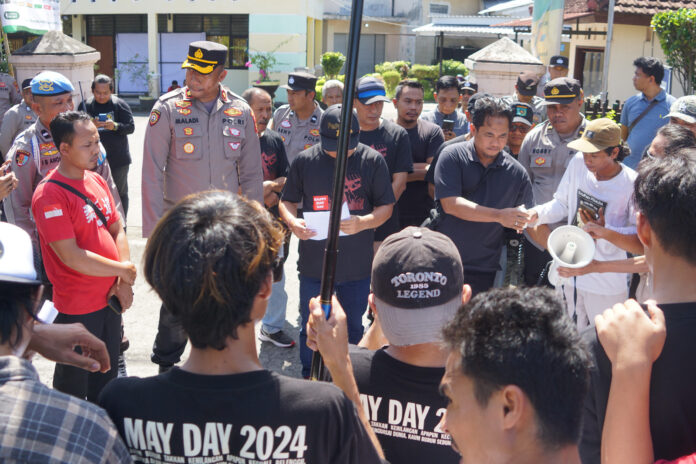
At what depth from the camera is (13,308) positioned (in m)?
1.63

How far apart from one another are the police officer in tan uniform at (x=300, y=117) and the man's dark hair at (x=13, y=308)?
4562 mm

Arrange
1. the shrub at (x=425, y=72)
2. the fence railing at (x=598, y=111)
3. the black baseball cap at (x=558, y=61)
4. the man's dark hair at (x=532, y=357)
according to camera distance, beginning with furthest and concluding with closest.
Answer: the shrub at (x=425, y=72) → the fence railing at (x=598, y=111) → the black baseball cap at (x=558, y=61) → the man's dark hair at (x=532, y=357)

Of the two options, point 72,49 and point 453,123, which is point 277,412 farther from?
point 72,49

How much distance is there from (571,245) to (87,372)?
9.20 ft

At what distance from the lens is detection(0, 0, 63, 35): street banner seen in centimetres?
1099

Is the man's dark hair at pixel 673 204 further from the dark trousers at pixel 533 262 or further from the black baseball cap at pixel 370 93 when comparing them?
the black baseball cap at pixel 370 93

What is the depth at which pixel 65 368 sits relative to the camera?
12.1 ft

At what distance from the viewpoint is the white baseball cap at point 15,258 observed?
63.1 inches

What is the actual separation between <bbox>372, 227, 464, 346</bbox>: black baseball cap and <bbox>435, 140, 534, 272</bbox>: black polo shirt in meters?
2.39

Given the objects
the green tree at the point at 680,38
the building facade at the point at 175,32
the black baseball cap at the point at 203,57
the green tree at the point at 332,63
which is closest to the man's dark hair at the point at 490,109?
the black baseball cap at the point at 203,57

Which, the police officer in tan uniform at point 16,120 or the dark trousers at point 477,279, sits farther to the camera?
the police officer in tan uniform at point 16,120

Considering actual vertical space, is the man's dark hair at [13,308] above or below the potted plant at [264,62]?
below

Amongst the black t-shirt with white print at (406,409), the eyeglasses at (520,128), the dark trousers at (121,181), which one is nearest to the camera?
the black t-shirt with white print at (406,409)

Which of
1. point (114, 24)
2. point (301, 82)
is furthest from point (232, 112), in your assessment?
point (114, 24)
